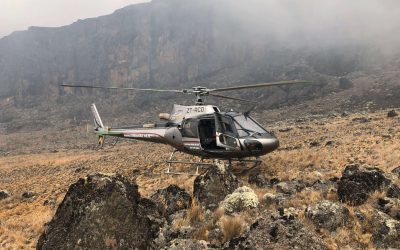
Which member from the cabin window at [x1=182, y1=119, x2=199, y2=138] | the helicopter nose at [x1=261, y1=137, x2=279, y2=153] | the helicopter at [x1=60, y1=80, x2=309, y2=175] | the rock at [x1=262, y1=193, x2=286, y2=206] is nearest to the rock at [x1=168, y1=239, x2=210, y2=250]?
the rock at [x1=262, y1=193, x2=286, y2=206]

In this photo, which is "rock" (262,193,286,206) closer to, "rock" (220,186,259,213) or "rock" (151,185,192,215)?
"rock" (220,186,259,213)

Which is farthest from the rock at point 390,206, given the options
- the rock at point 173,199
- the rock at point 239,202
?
the rock at point 173,199

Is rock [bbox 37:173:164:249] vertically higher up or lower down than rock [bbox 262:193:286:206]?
higher up

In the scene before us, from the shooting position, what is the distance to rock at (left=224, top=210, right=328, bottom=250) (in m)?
5.28

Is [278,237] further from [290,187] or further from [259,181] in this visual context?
[259,181]

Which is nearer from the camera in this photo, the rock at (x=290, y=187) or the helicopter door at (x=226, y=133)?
the rock at (x=290, y=187)

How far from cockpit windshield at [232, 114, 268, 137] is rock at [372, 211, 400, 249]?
7.40 meters

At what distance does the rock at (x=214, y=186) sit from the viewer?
8.23m

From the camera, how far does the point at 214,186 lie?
8.51m

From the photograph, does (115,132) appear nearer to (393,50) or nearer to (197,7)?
(393,50)

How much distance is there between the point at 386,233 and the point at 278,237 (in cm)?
176

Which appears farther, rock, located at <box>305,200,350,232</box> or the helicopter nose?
the helicopter nose

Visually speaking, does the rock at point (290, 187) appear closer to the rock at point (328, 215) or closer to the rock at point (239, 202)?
the rock at point (239, 202)

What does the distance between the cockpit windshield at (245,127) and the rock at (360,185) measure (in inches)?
212
